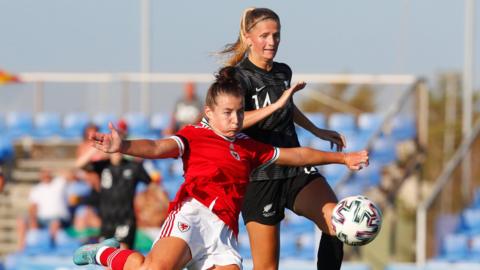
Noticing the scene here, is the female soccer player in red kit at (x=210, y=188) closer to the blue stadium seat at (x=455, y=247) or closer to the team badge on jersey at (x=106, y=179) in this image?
the team badge on jersey at (x=106, y=179)

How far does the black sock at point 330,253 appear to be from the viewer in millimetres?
8039

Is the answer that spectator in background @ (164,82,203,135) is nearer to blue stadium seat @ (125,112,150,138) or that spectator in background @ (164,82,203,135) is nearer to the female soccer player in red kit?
blue stadium seat @ (125,112,150,138)

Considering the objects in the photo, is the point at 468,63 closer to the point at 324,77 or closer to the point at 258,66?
the point at 324,77

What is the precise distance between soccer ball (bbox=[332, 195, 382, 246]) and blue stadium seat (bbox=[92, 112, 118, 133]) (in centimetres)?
1048

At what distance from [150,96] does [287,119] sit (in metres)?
11.4

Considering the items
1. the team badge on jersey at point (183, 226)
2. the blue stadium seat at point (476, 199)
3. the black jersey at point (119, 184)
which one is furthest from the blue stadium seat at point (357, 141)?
the team badge on jersey at point (183, 226)

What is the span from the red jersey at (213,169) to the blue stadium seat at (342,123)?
10.5m

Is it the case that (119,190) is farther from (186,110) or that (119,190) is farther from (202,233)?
(202,233)

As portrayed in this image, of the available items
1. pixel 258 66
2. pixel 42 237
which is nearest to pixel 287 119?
pixel 258 66

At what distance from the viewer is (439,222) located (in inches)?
609

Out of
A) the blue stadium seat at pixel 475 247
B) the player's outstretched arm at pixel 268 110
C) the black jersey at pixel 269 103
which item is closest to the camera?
the player's outstretched arm at pixel 268 110

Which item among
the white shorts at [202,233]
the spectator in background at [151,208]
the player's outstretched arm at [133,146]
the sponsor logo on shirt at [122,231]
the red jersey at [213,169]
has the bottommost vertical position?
the spectator in background at [151,208]

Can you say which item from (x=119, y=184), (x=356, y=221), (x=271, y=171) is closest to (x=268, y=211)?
(x=271, y=171)

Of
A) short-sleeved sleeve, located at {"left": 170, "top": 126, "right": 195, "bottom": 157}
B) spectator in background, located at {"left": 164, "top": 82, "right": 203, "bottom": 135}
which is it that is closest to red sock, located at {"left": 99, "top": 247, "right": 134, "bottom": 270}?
short-sleeved sleeve, located at {"left": 170, "top": 126, "right": 195, "bottom": 157}
